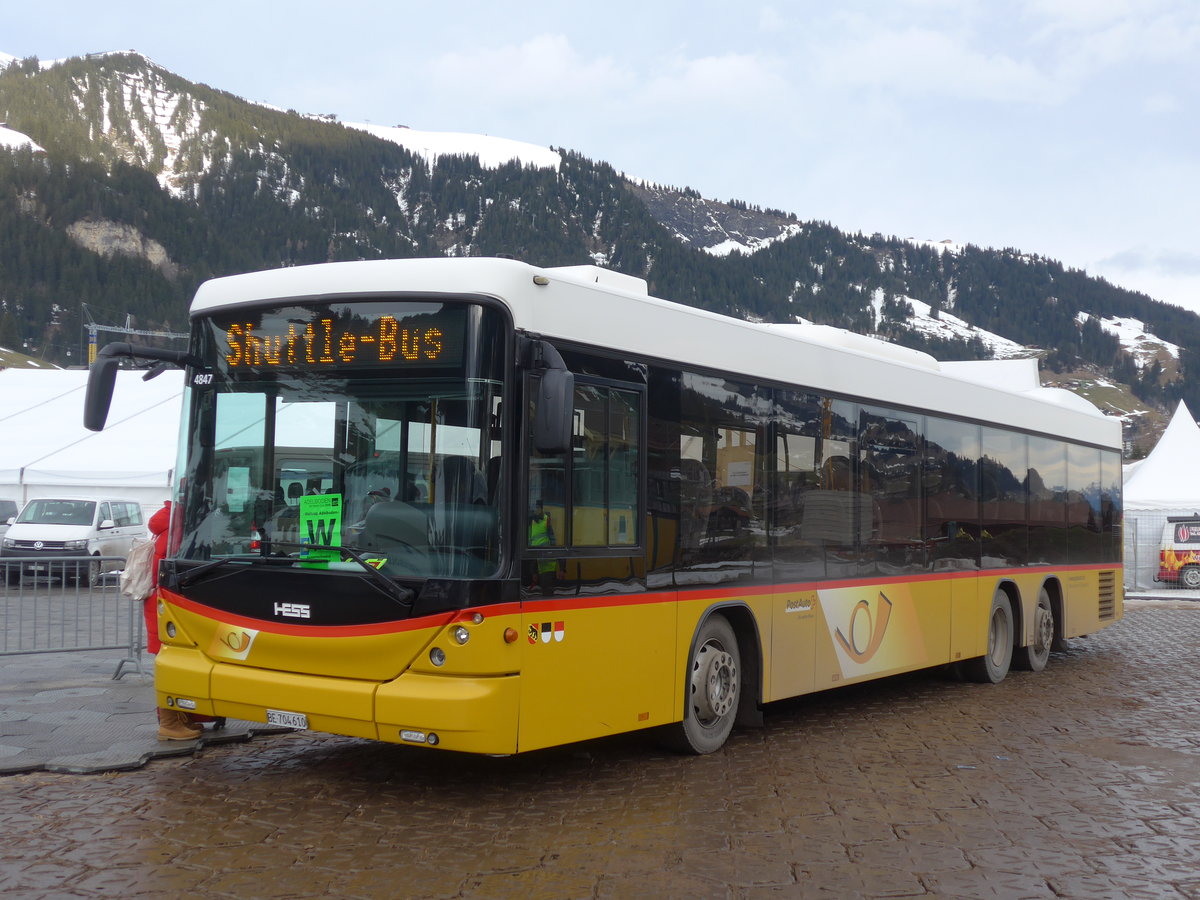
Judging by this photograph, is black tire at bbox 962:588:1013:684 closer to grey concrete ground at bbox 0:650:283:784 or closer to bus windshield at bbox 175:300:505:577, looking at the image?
grey concrete ground at bbox 0:650:283:784

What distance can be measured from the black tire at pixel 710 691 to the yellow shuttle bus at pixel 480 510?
0.06ft

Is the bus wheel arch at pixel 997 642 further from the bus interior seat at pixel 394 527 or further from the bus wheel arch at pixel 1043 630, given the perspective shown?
the bus interior seat at pixel 394 527

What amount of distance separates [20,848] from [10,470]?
2382 centimetres

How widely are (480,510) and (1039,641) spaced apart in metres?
9.24

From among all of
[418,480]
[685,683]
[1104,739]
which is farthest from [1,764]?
[1104,739]

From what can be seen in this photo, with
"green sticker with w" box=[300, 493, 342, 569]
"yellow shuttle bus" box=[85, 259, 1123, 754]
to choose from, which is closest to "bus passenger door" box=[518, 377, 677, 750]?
"yellow shuttle bus" box=[85, 259, 1123, 754]

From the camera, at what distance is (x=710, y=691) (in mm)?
8297

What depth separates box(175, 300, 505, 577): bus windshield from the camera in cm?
652

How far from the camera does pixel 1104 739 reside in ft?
31.4

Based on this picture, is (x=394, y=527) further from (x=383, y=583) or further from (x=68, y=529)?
(x=68, y=529)

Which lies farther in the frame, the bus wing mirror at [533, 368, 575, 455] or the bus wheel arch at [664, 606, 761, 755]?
the bus wheel arch at [664, 606, 761, 755]

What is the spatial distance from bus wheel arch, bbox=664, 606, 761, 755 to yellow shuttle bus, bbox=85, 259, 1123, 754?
0.02 m

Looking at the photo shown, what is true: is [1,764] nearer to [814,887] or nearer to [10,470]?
[814,887]

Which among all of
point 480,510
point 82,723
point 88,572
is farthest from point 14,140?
point 480,510
